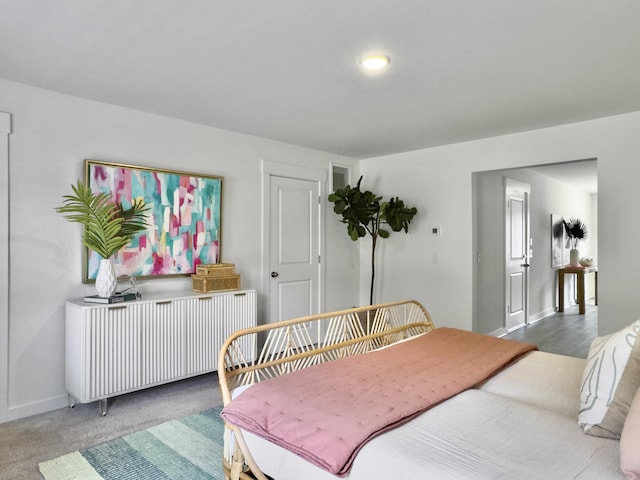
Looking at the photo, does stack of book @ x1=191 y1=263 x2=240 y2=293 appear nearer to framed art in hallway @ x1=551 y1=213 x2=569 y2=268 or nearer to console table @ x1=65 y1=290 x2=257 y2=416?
console table @ x1=65 y1=290 x2=257 y2=416

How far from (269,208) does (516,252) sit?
11.3ft

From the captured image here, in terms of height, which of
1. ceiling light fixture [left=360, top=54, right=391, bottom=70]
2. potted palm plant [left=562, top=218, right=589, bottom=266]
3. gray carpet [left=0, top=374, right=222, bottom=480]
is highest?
ceiling light fixture [left=360, top=54, right=391, bottom=70]

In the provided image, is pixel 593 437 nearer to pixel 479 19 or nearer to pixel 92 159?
pixel 479 19

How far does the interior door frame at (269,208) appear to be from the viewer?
14.0ft

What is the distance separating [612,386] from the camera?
1448 mm

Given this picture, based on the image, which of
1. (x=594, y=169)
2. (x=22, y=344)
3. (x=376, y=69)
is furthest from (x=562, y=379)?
(x=594, y=169)

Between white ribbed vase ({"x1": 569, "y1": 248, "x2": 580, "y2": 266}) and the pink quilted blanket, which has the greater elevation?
white ribbed vase ({"x1": 569, "y1": 248, "x2": 580, "y2": 266})

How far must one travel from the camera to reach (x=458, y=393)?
1.75 metres

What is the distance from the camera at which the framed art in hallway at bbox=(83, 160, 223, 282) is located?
3.21 metres

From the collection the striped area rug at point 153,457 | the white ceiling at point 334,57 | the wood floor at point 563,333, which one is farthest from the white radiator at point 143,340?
the wood floor at point 563,333

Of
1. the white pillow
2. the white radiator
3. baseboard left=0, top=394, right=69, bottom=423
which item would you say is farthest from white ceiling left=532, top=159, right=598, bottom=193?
baseboard left=0, top=394, right=69, bottom=423

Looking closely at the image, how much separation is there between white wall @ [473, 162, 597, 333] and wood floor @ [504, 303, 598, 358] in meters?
0.26

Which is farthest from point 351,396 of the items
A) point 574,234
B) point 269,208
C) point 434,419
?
point 574,234

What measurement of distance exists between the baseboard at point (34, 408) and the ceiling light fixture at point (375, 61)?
3123 mm
